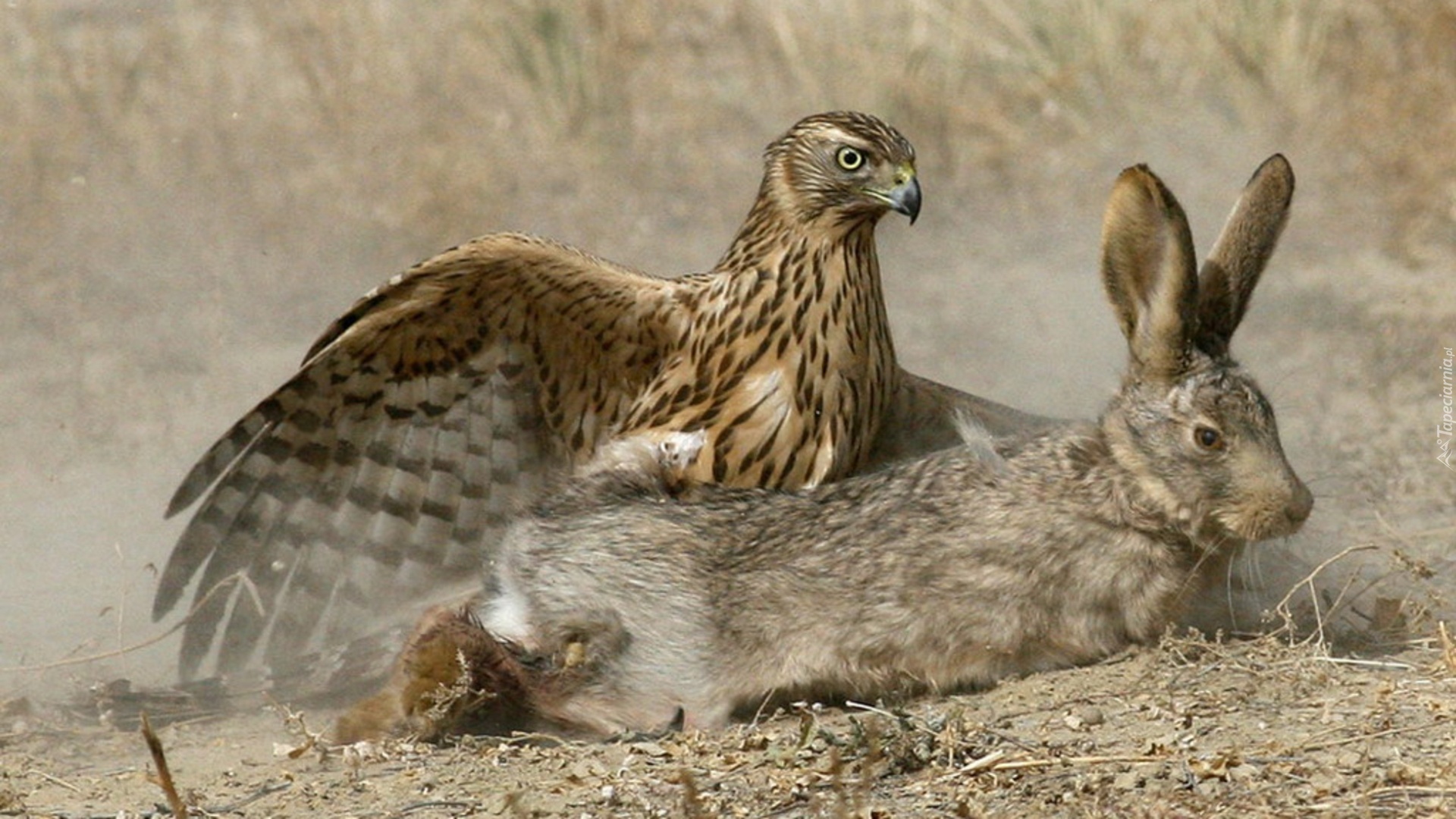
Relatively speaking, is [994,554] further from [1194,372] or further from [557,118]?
[557,118]

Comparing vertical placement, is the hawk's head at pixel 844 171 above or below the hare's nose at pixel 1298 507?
above

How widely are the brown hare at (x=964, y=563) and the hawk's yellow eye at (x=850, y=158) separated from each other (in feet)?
3.56

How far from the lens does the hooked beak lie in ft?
21.2

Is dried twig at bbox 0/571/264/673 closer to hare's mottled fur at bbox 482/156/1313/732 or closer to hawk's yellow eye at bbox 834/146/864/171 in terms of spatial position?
hare's mottled fur at bbox 482/156/1313/732

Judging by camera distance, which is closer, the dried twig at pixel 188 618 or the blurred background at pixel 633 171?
the dried twig at pixel 188 618

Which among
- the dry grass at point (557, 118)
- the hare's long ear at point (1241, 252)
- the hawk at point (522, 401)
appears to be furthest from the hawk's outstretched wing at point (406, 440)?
the dry grass at point (557, 118)

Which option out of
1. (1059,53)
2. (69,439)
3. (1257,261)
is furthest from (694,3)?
(1257,261)

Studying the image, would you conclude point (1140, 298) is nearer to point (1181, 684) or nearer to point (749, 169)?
point (1181, 684)

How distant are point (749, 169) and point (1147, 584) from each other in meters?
5.58

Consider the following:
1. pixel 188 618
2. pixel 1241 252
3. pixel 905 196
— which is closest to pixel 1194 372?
pixel 1241 252

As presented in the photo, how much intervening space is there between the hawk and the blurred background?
130 cm

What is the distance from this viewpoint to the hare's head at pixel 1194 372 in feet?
18.0

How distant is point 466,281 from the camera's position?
662 cm

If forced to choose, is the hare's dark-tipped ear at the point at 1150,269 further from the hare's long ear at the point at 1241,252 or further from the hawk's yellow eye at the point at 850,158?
the hawk's yellow eye at the point at 850,158
